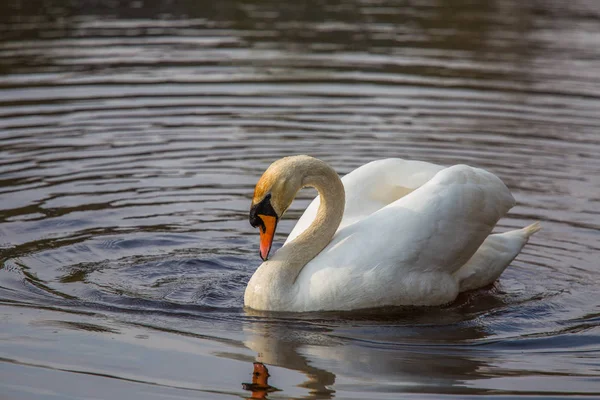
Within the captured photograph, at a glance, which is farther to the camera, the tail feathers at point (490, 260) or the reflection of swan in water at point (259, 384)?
the tail feathers at point (490, 260)

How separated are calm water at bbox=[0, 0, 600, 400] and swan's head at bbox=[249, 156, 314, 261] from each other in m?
0.63

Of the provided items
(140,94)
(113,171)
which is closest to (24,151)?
(113,171)

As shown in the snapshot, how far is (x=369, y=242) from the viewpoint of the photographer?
7.30 metres

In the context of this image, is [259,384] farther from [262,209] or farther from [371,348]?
[262,209]

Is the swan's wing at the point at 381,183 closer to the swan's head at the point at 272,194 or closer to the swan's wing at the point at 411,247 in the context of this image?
the swan's wing at the point at 411,247

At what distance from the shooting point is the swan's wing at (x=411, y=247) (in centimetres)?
724

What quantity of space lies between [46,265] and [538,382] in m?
4.03

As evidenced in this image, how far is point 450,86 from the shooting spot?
14938 mm

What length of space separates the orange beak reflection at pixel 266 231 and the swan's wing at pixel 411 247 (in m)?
0.36

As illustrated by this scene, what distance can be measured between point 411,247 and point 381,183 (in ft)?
3.41

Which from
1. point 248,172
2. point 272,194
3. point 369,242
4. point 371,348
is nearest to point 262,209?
point 272,194

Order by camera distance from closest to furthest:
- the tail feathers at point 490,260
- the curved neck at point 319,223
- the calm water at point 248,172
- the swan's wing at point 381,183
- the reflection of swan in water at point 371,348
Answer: the reflection of swan in water at point 371,348
the calm water at point 248,172
the curved neck at point 319,223
the tail feathers at point 490,260
the swan's wing at point 381,183

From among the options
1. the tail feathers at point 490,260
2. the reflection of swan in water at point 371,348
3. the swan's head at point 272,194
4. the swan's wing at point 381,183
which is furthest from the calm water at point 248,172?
the swan's wing at point 381,183

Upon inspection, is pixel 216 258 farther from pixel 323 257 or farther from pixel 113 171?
pixel 113 171
